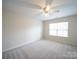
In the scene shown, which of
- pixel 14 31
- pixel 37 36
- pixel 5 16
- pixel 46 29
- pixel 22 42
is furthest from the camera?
pixel 46 29

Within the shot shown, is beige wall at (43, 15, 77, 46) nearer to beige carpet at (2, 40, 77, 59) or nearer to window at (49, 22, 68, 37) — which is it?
window at (49, 22, 68, 37)

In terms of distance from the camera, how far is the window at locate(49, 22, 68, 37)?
539 cm

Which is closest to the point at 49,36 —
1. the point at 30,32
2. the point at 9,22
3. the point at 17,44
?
the point at 30,32

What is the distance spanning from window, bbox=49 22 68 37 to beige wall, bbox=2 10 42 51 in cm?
214

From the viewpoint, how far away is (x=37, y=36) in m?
6.57

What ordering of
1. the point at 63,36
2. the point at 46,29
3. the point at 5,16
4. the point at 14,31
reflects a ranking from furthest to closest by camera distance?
the point at 46,29 < the point at 63,36 < the point at 14,31 < the point at 5,16

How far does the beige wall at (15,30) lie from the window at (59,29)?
7.02 feet

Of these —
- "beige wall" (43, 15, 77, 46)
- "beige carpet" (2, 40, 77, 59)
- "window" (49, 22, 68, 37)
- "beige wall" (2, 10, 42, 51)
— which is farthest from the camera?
"window" (49, 22, 68, 37)

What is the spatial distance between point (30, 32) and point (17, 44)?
1.69 metres

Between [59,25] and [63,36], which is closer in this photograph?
[63,36]

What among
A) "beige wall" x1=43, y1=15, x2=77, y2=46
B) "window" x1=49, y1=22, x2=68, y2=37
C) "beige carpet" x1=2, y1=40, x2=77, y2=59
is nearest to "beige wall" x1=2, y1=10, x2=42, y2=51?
"beige carpet" x1=2, y1=40, x2=77, y2=59

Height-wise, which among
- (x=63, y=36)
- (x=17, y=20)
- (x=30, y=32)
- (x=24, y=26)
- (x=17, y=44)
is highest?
(x=17, y=20)

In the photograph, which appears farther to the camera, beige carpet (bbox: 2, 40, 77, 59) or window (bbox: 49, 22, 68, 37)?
window (bbox: 49, 22, 68, 37)

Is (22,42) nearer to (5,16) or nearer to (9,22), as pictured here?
(9,22)
